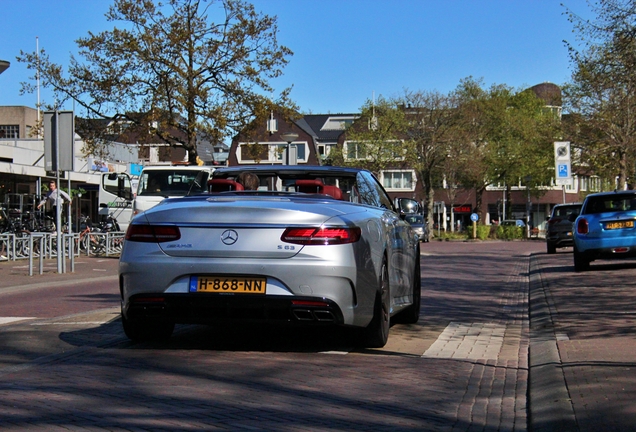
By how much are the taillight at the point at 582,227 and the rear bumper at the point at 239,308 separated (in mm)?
13342

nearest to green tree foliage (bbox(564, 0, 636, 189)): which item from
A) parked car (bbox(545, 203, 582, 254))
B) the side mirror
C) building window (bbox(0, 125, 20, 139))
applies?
parked car (bbox(545, 203, 582, 254))

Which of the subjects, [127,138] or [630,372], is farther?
[127,138]

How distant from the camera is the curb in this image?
4.77 m

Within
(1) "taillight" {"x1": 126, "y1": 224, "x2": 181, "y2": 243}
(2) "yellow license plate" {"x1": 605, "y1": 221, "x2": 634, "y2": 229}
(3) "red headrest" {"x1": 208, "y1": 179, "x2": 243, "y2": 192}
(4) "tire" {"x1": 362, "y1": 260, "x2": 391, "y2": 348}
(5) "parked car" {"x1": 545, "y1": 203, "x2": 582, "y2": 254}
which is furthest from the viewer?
(5) "parked car" {"x1": 545, "y1": 203, "x2": 582, "y2": 254}

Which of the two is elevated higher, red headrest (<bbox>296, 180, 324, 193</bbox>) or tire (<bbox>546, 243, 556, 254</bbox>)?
red headrest (<bbox>296, 180, 324, 193</bbox>)

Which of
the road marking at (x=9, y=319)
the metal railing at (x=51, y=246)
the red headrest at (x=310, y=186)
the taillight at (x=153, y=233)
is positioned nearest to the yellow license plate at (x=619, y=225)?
the metal railing at (x=51, y=246)

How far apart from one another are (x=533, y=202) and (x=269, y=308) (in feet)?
324

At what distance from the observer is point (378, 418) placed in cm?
495

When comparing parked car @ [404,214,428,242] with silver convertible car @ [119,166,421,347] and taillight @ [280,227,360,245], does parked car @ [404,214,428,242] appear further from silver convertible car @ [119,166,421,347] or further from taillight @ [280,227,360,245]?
taillight @ [280,227,360,245]

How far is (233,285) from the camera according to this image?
6676mm

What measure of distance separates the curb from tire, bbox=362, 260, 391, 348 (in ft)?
4.00

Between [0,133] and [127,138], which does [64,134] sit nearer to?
[127,138]

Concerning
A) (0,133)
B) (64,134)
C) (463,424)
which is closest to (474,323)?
(463,424)

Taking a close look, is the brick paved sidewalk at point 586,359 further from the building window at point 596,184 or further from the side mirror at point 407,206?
the building window at point 596,184
